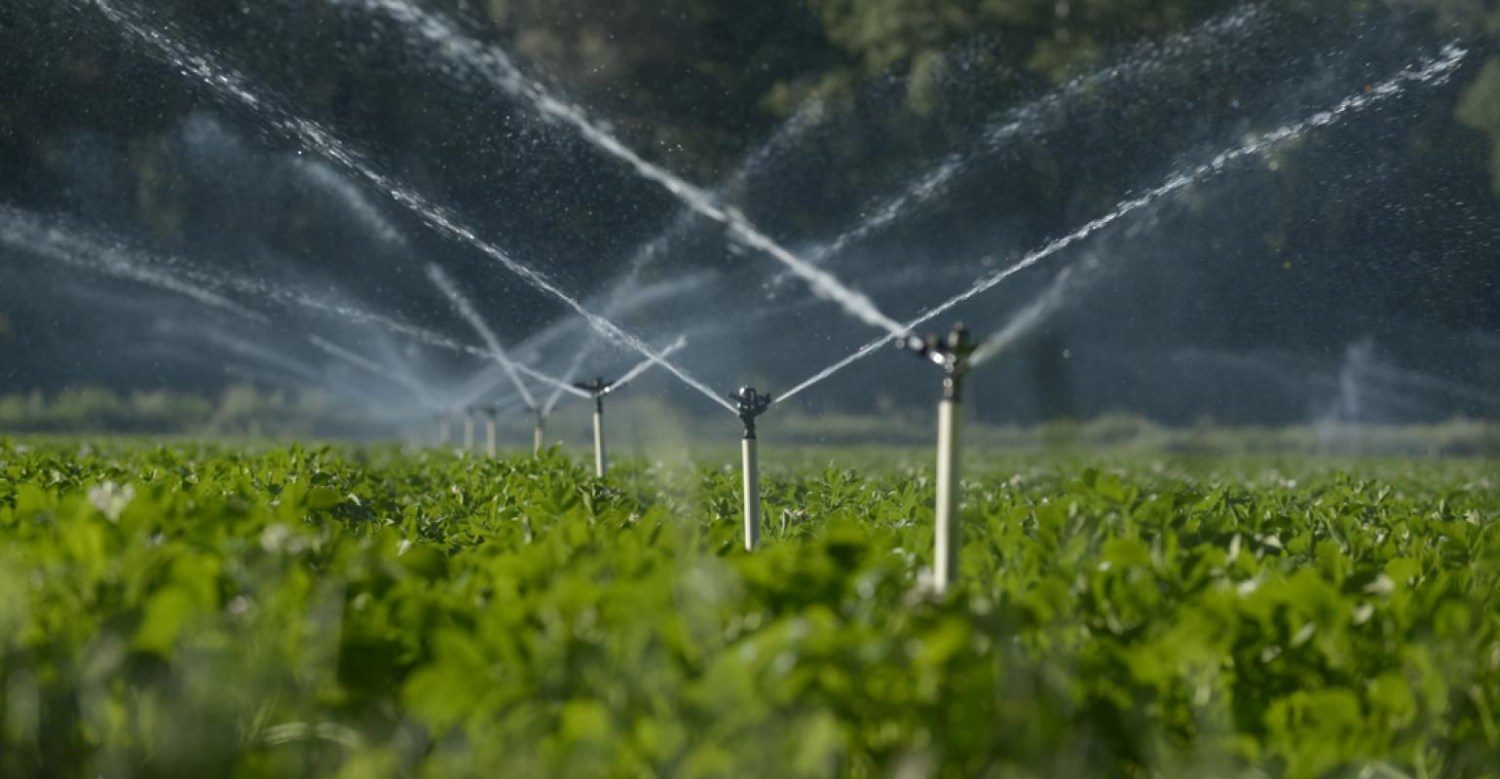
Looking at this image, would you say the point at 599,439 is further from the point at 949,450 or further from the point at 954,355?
the point at 949,450

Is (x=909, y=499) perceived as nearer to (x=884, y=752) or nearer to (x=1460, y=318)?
(x=884, y=752)

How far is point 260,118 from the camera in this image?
→ 2956 centimetres

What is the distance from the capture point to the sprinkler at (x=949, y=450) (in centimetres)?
297

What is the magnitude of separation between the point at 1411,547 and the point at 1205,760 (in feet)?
8.12

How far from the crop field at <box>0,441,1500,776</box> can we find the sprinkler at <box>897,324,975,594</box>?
15 centimetres

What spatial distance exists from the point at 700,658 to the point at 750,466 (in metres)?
2.34

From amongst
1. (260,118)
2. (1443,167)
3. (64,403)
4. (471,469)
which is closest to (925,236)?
(1443,167)

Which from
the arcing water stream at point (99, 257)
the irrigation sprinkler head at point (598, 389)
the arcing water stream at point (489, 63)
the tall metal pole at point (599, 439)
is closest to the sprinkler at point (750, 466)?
the tall metal pole at point (599, 439)

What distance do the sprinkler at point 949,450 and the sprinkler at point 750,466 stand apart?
4.63 ft

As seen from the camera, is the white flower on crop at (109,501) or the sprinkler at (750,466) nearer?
the white flower on crop at (109,501)

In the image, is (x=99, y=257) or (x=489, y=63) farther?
(x=99, y=257)

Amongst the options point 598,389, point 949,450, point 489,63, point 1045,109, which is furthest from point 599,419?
point 1045,109

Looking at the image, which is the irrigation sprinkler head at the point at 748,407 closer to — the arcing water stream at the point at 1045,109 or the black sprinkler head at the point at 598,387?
the black sprinkler head at the point at 598,387

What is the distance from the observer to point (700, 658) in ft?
7.80
